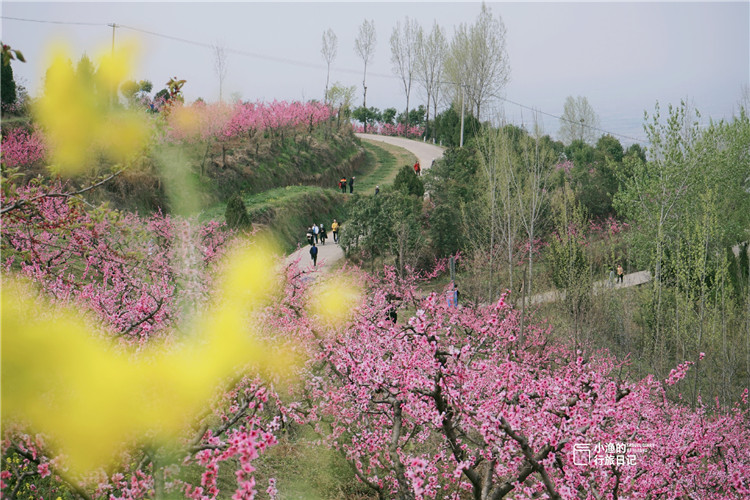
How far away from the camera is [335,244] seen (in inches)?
979

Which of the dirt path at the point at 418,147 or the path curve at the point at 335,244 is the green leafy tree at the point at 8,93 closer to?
the path curve at the point at 335,244

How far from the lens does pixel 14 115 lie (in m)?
21.7

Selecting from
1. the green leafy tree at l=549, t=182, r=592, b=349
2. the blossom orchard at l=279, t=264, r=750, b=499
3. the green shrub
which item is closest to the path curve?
→ the green shrub

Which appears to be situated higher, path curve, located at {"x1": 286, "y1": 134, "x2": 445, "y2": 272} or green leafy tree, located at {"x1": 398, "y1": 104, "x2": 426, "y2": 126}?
green leafy tree, located at {"x1": 398, "y1": 104, "x2": 426, "y2": 126}

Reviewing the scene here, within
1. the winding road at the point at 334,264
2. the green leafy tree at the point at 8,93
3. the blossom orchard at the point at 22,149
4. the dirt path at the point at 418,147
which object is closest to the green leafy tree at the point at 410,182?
the winding road at the point at 334,264

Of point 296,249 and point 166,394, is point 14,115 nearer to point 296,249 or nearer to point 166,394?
point 296,249

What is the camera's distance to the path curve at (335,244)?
2085cm

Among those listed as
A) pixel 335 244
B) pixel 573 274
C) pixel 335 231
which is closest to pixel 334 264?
pixel 335 231

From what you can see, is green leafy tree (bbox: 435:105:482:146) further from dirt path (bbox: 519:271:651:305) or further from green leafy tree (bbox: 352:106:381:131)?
dirt path (bbox: 519:271:651:305)

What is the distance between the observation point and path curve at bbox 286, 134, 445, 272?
20852 mm

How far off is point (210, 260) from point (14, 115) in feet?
46.7

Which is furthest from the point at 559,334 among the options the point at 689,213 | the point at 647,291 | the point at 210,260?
the point at 210,260

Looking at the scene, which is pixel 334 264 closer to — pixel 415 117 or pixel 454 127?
pixel 454 127

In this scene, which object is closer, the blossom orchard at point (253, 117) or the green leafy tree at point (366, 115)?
the blossom orchard at point (253, 117)
